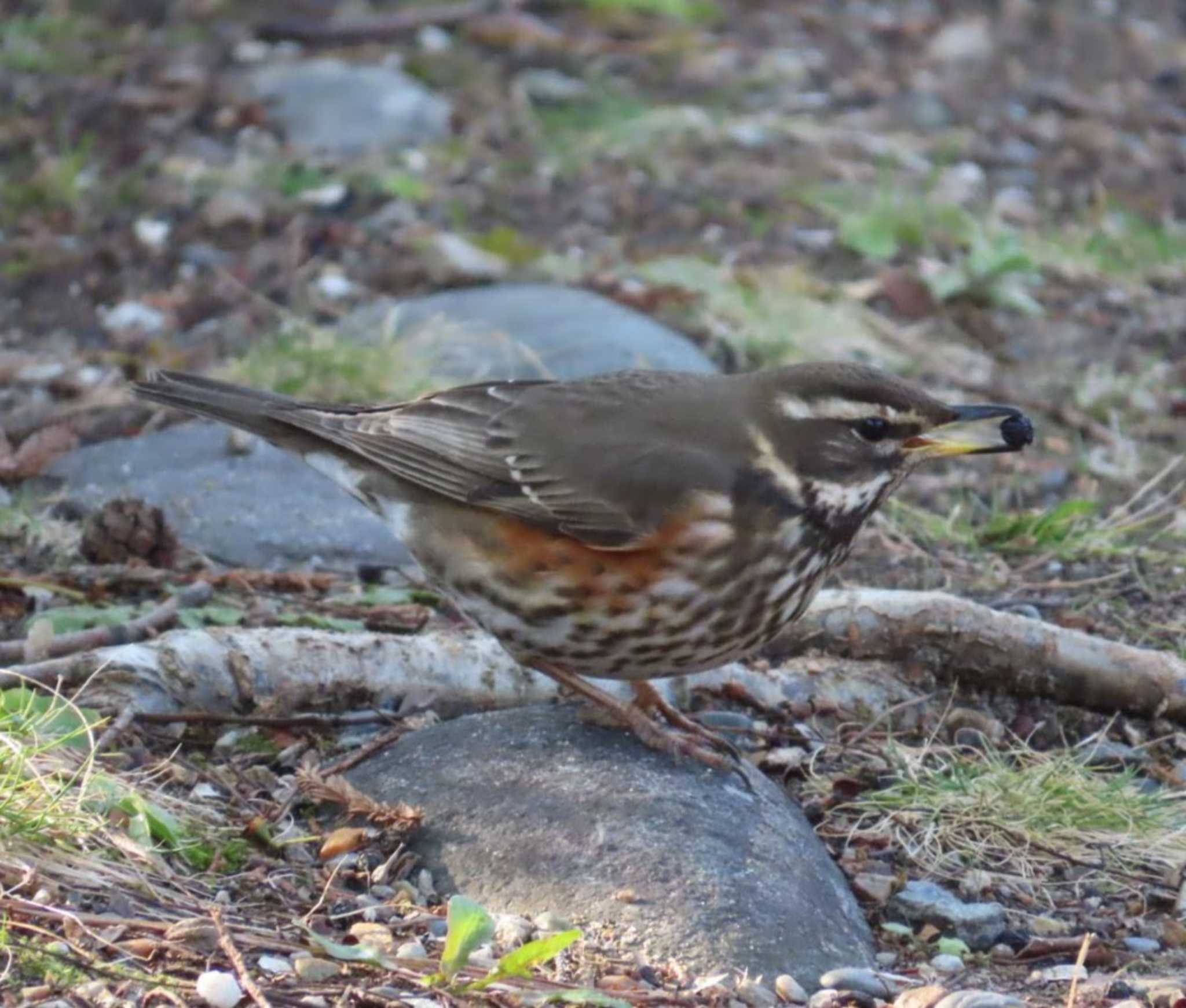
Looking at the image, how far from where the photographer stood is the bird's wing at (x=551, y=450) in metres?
5.17

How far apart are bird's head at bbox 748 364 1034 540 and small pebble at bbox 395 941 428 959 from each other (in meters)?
1.57

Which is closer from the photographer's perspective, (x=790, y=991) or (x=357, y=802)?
(x=790, y=991)

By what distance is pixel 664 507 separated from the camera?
16.8 feet

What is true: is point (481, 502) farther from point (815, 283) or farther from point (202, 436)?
point (815, 283)

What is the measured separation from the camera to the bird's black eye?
513 cm

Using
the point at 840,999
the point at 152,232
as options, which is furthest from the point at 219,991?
the point at 152,232

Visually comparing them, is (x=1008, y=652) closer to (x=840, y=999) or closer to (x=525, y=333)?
(x=840, y=999)

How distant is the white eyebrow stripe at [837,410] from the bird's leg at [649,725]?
0.87 m

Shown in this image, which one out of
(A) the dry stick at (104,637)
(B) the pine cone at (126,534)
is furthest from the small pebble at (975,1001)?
(B) the pine cone at (126,534)

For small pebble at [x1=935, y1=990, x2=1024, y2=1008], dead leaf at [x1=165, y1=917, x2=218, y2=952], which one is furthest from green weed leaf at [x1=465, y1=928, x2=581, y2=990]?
small pebble at [x1=935, y1=990, x2=1024, y2=1008]

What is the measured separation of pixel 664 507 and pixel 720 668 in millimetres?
935

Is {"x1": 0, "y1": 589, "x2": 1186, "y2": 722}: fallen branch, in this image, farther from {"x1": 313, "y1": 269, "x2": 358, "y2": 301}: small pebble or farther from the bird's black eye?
{"x1": 313, "y1": 269, "x2": 358, "y2": 301}: small pebble

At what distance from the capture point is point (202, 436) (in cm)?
755

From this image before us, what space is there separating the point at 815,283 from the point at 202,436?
10.9 ft
